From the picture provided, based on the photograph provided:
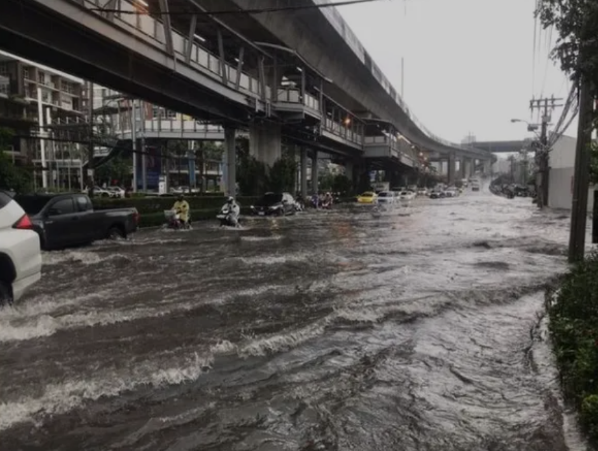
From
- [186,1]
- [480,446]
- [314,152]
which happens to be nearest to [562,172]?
[314,152]

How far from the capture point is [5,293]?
6.53 meters

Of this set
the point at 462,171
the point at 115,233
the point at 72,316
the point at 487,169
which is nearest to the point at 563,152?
the point at 115,233

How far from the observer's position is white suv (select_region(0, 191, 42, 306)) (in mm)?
6414

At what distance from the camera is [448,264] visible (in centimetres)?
1375

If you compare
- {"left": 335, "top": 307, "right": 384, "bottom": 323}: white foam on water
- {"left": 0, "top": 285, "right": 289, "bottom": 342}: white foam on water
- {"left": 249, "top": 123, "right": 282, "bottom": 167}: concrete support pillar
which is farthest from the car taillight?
{"left": 249, "top": 123, "right": 282, "bottom": 167}: concrete support pillar

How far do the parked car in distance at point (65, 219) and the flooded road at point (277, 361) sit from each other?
5.72 ft

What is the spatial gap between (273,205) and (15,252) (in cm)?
2608

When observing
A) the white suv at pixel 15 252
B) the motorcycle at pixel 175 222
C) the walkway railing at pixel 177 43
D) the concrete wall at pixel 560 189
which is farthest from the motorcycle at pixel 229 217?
the concrete wall at pixel 560 189

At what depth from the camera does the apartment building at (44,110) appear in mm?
68994

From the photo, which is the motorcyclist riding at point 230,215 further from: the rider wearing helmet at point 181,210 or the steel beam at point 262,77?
the steel beam at point 262,77

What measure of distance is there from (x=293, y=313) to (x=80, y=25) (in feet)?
37.9

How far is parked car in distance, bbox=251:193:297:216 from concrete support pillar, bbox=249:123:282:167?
17.0 feet

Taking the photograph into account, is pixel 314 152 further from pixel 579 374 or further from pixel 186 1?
pixel 579 374

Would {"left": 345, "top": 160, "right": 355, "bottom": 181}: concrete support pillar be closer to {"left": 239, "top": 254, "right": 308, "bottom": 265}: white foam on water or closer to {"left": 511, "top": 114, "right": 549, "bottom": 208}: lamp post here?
{"left": 511, "top": 114, "right": 549, "bottom": 208}: lamp post
